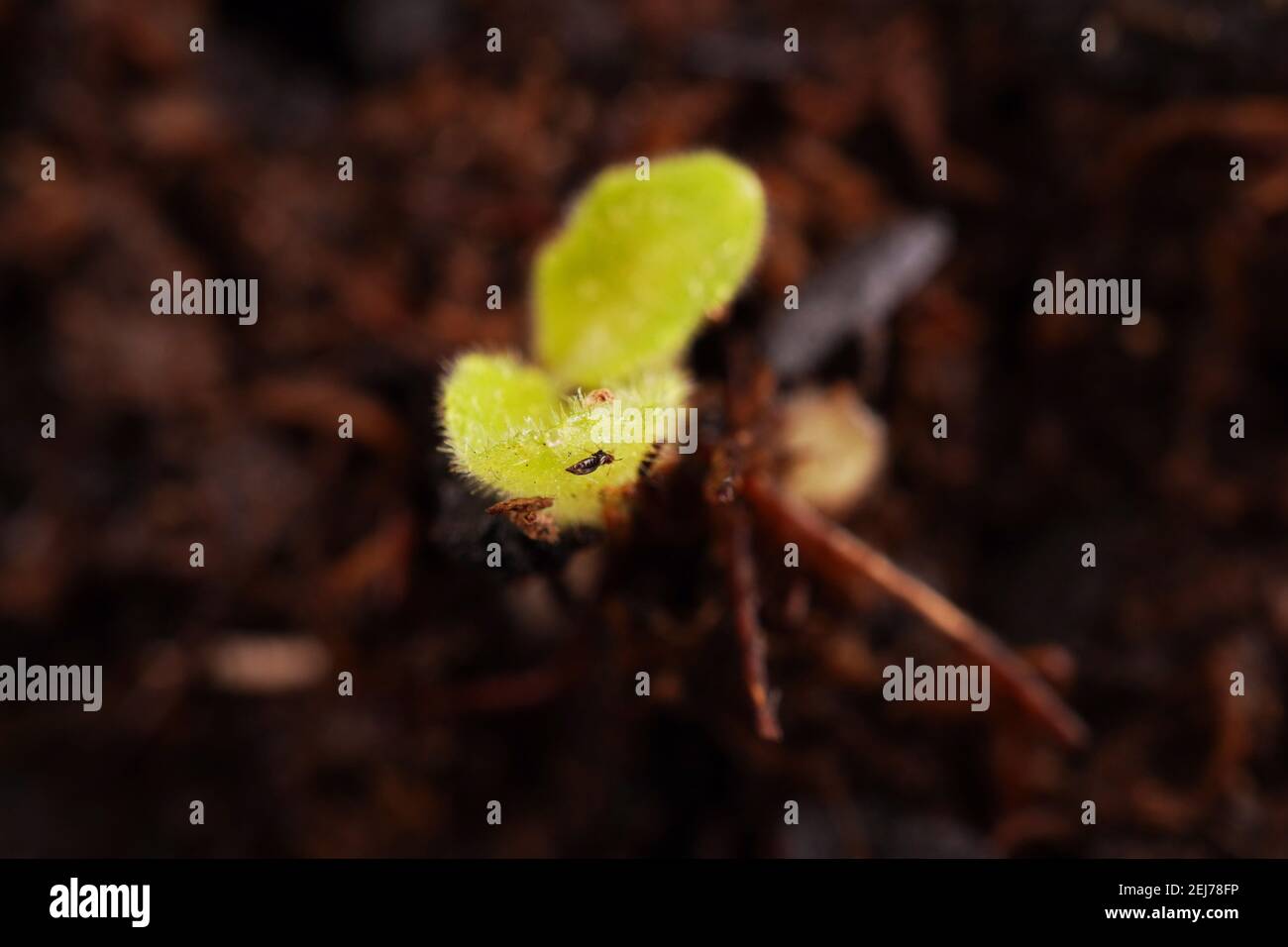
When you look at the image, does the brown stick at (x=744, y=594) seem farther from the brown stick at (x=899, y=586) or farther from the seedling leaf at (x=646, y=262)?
the seedling leaf at (x=646, y=262)

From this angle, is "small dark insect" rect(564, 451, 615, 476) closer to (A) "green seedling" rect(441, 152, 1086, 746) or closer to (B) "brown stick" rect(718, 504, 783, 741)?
(A) "green seedling" rect(441, 152, 1086, 746)

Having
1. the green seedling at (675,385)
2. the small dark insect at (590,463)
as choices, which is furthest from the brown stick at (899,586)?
the small dark insect at (590,463)

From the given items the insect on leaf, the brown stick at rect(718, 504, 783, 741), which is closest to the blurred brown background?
the brown stick at rect(718, 504, 783, 741)

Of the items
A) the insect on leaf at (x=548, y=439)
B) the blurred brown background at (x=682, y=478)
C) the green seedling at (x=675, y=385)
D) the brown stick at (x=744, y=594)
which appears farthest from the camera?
the blurred brown background at (x=682, y=478)
